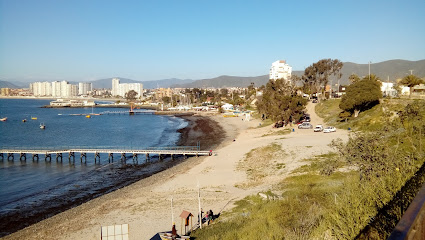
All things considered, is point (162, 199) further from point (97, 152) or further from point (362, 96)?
point (362, 96)

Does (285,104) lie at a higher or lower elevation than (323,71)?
lower

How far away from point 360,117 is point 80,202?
138ft

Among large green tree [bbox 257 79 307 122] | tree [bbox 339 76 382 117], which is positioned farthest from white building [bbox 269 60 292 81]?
tree [bbox 339 76 382 117]


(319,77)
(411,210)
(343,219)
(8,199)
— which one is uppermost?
(319,77)

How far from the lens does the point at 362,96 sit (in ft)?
160

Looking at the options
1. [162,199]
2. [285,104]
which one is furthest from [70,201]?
[285,104]

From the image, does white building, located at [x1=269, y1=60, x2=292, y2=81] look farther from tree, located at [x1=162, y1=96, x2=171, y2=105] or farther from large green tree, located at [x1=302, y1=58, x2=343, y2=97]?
large green tree, located at [x1=302, y1=58, x2=343, y2=97]

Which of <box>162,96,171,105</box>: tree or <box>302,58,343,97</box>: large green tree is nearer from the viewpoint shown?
<box>302,58,343,97</box>: large green tree

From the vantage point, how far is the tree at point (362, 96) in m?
48.8

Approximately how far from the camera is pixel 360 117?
4891 centimetres

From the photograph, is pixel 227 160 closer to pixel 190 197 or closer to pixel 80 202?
pixel 190 197

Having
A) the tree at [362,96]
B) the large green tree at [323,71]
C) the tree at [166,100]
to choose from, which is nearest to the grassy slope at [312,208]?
the tree at [362,96]

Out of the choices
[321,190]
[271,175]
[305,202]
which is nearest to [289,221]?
[305,202]

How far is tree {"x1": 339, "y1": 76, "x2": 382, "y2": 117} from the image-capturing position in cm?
4884
